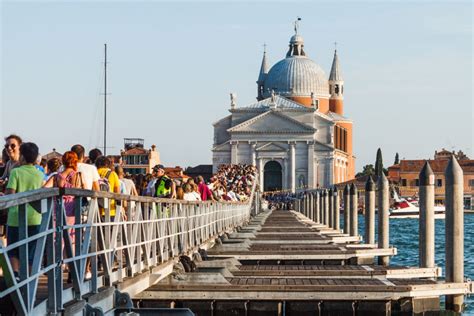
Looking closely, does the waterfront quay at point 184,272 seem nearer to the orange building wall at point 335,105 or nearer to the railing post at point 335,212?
the railing post at point 335,212

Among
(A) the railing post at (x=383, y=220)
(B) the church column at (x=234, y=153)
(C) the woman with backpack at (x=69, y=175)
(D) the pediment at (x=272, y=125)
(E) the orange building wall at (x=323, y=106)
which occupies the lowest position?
(A) the railing post at (x=383, y=220)

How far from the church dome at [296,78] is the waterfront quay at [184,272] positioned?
14805 cm

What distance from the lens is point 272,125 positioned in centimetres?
15025

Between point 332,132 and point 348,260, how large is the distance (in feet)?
431

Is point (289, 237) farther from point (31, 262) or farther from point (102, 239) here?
point (31, 262)

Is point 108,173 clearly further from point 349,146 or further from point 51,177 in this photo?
point 349,146

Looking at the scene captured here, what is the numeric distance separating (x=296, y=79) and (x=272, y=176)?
23.0 meters

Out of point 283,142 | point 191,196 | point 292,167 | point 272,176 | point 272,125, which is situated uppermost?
point 272,125

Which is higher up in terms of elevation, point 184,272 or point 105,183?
point 105,183

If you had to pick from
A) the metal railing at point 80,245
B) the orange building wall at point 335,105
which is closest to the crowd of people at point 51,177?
the metal railing at point 80,245

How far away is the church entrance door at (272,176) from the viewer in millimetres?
154250

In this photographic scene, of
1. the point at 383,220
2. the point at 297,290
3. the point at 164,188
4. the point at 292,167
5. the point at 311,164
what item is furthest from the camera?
the point at 311,164

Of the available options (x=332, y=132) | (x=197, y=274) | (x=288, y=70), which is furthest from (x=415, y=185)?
(x=197, y=274)

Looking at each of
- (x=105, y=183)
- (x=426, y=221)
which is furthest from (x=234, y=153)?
(x=105, y=183)
